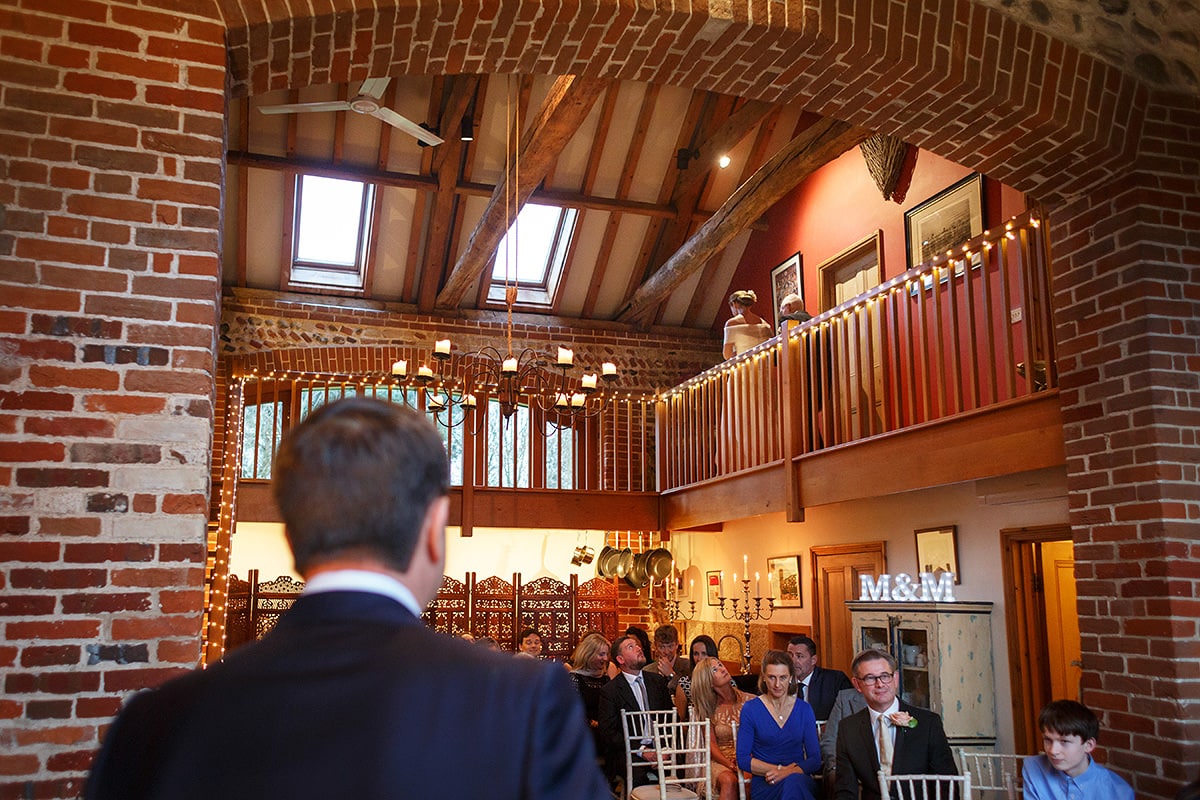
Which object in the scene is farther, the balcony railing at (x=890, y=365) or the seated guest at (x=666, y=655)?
the seated guest at (x=666, y=655)

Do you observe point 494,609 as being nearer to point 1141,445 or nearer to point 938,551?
point 938,551

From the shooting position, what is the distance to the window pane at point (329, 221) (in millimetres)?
11633

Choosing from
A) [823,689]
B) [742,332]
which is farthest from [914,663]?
[742,332]

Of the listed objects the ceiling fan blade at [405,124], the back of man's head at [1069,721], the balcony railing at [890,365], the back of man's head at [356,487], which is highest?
the ceiling fan blade at [405,124]

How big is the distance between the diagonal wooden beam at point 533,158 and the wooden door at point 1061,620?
16.2ft

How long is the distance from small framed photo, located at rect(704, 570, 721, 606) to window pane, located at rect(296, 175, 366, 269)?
5578 millimetres

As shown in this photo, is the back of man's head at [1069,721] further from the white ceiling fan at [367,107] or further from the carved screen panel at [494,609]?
the carved screen panel at [494,609]

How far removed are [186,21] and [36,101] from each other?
51 cm

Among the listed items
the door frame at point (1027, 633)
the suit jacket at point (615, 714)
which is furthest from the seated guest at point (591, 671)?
the door frame at point (1027, 633)

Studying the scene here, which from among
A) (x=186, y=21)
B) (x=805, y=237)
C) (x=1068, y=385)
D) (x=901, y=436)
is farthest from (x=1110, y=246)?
(x=805, y=237)

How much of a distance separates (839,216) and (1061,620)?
16.3 feet

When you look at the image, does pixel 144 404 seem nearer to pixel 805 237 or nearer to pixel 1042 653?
pixel 1042 653

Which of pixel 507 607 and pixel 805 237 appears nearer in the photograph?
pixel 507 607

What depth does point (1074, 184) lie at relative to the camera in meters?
4.77
